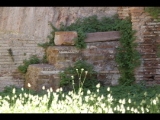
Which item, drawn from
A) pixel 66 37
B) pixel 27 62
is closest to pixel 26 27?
pixel 27 62

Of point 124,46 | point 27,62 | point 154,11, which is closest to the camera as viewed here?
point 154,11

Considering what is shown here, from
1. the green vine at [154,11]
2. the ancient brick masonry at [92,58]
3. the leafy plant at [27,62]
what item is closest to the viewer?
the green vine at [154,11]

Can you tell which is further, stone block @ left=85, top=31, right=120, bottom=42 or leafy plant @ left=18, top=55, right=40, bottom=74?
leafy plant @ left=18, top=55, right=40, bottom=74

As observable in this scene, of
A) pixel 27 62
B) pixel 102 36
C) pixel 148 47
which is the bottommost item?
pixel 27 62

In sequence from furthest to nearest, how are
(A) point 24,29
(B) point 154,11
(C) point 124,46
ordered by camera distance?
(A) point 24,29, (C) point 124,46, (B) point 154,11

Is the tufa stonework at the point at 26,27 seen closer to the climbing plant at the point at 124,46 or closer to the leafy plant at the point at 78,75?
the climbing plant at the point at 124,46

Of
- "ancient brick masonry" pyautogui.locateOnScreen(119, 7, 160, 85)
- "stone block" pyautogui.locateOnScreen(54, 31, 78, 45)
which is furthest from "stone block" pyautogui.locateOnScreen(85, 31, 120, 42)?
"ancient brick masonry" pyautogui.locateOnScreen(119, 7, 160, 85)

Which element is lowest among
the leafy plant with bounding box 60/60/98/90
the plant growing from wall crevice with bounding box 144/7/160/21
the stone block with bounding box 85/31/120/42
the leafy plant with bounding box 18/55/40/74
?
the leafy plant with bounding box 60/60/98/90

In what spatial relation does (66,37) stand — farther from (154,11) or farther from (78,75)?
(154,11)

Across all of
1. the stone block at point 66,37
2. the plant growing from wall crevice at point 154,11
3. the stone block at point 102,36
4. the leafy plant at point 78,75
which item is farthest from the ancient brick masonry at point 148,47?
the stone block at point 66,37

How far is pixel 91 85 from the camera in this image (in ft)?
27.0

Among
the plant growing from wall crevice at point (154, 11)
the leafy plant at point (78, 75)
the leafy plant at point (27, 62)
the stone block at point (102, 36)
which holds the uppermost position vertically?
the plant growing from wall crevice at point (154, 11)

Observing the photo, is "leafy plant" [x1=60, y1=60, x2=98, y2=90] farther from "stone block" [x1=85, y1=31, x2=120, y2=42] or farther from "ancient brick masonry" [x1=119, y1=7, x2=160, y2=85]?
"ancient brick masonry" [x1=119, y1=7, x2=160, y2=85]

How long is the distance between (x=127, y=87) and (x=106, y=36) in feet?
3.70
